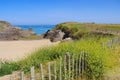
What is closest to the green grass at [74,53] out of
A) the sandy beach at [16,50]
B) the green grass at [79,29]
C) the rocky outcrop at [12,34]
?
the sandy beach at [16,50]

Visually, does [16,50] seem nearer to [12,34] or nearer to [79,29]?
[79,29]

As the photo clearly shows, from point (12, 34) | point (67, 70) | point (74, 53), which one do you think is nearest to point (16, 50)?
point (12, 34)

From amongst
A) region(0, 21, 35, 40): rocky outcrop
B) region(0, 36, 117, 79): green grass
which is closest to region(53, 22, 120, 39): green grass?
region(0, 21, 35, 40): rocky outcrop

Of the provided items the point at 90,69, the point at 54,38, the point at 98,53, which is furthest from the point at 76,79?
the point at 54,38

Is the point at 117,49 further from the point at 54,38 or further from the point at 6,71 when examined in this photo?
the point at 54,38

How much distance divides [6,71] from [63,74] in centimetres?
339

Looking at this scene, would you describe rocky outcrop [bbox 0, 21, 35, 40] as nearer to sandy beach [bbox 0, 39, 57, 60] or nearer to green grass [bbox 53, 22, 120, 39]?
green grass [bbox 53, 22, 120, 39]

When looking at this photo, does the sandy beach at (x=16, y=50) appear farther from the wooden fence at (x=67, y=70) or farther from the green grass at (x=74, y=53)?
the wooden fence at (x=67, y=70)

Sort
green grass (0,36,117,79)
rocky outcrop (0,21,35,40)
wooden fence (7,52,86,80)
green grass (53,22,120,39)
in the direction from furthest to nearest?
rocky outcrop (0,21,35,40) → green grass (53,22,120,39) → green grass (0,36,117,79) → wooden fence (7,52,86,80)

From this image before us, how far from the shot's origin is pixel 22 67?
39.3ft

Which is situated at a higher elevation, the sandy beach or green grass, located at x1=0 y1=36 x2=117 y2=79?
green grass, located at x1=0 y1=36 x2=117 y2=79

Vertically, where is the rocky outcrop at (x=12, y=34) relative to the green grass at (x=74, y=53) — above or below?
below

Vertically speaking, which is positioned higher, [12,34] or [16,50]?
[16,50]

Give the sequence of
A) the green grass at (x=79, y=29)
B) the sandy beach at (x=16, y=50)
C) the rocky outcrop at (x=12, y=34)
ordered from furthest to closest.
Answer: the rocky outcrop at (x=12, y=34) < the green grass at (x=79, y=29) < the sandy beach at (x=16, y=50)
